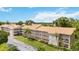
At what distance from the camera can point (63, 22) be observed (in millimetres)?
2574

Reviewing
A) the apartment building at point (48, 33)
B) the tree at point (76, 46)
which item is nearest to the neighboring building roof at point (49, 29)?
the apartment building at point (48, 33)

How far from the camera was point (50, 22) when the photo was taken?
258 centimetres

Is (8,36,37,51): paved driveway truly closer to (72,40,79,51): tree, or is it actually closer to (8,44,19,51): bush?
(8,44,19,51): bush

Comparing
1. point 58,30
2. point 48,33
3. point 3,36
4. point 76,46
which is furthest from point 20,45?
point 76,46

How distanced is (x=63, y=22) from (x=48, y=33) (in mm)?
182

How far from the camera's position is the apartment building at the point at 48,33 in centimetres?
255

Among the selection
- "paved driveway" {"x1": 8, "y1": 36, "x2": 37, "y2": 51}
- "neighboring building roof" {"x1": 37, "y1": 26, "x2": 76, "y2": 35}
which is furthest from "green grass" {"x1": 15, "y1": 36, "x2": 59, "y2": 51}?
"neighboring building roof" {"x1": 37, "y1": 26, "x2": 76, "y2": 35}

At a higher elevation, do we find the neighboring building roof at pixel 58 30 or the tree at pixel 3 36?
the neighboring building roof at pixel 58 30

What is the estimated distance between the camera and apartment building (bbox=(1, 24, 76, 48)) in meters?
2.55

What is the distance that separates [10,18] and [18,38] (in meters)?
0.21

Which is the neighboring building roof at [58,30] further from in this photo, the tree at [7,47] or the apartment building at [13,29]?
the tree at [7,47]

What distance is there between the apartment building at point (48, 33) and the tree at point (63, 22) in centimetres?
4

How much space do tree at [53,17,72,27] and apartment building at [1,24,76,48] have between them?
0.04m
